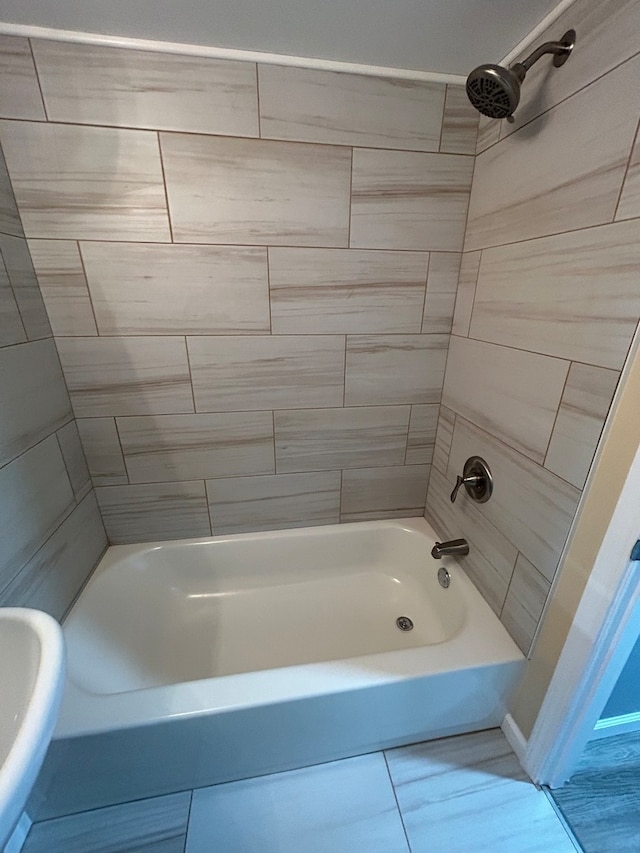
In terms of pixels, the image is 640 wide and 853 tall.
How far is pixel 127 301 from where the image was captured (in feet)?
3.71

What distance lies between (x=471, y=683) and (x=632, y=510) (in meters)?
0.68

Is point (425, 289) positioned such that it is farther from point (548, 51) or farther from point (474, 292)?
point (548, 51)

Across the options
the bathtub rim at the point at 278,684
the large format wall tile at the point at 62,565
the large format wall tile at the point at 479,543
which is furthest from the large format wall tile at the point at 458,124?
the large format wall tile at the point at 62,565

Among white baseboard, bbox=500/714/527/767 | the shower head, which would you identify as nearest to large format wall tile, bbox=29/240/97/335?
the shower head

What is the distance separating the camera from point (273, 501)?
150 cm

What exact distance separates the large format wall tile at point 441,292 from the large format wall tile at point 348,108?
1.17 ft

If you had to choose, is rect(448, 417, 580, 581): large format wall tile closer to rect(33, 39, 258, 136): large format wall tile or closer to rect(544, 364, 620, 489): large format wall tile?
rect(544, 364, 620, 489): large format wall tile

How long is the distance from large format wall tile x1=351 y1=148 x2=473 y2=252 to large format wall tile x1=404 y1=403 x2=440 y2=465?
0.61 meters

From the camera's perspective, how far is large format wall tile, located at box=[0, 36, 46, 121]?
885 mm

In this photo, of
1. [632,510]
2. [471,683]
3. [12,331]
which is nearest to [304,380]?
[12,331]

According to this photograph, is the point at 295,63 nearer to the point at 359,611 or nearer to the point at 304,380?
the point at 304,380

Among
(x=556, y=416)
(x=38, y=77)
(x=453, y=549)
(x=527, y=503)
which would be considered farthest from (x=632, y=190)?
(x=38, y=77)

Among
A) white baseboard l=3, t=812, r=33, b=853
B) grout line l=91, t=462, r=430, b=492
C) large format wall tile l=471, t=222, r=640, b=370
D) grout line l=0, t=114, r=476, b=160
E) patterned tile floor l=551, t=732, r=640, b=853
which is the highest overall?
grout line l=0, t=114, r=476, b=160

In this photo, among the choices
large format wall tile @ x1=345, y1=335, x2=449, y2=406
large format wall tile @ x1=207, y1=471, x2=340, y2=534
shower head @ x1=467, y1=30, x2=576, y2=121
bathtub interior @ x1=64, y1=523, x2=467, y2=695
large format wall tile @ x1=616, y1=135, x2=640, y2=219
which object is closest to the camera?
large format wall tile @ x1=616, y1=135, x2=640, y2=219
